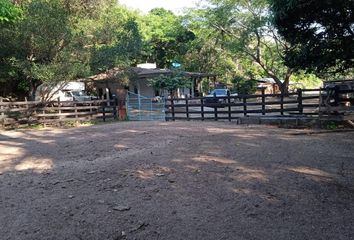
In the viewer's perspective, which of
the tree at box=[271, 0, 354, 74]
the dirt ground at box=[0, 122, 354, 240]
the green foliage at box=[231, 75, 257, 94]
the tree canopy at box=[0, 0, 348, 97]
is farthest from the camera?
the green foliage at box=[231, 75, 257, 94]

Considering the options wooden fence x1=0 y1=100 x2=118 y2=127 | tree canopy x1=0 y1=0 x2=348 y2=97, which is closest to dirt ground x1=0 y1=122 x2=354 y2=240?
tree canopy x1=0 y1=0 x2=348 y2=97

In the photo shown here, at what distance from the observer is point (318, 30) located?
835 cm

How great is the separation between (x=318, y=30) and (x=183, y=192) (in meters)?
5.34

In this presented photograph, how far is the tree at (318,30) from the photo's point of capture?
7.41 metres

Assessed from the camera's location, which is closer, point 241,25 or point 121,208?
point 121,208

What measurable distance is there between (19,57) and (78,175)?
1443cm

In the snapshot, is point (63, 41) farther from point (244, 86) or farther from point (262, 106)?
point (244, 86)

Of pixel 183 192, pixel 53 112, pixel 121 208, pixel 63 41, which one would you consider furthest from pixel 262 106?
pixel 121 208

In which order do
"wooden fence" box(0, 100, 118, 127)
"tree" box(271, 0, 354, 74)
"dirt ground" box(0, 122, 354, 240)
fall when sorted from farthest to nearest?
1. "wooden fence" box(0, 100, 118, 127)
2. "tree" box(271, 0, 354, 74)
3. "dirt ground" box(0, 122, 354, 240)

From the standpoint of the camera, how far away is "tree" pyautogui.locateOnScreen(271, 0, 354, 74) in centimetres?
741

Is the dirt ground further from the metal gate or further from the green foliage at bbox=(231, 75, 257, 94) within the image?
the green foliage at bbox=(231, 75, 257, 94)

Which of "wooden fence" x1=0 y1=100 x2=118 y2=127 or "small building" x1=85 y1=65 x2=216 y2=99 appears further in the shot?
"small building" x1=85 y1=65 x2=216 y2=99

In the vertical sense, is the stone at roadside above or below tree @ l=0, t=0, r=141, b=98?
below

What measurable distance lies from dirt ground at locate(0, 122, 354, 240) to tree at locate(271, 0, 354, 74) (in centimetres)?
203
